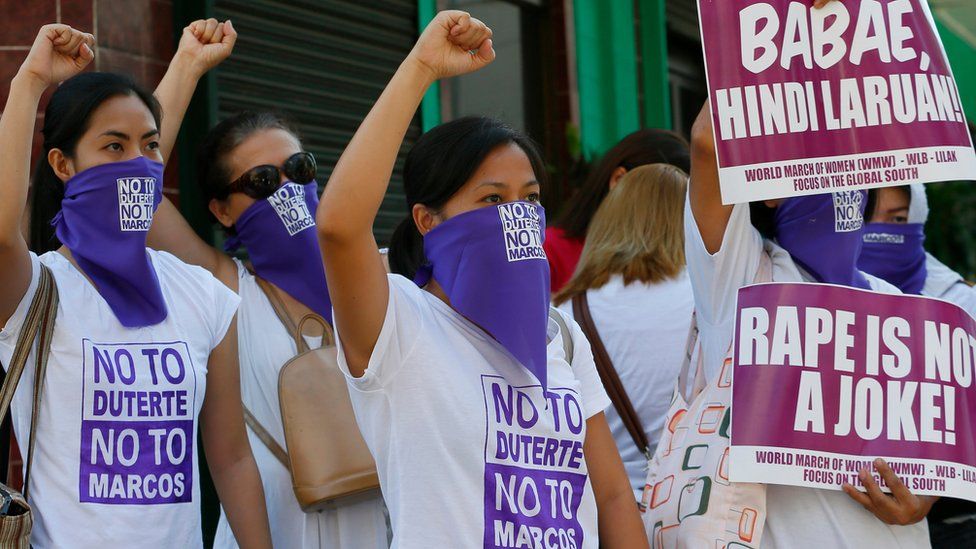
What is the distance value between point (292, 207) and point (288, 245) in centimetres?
11

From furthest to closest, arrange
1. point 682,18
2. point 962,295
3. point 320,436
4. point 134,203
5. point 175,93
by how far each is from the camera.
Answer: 1. point 682,18
2. point 962,295
3. point 175,93
4. point 320,436
5. point 134,203

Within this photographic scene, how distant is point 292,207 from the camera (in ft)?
11.1

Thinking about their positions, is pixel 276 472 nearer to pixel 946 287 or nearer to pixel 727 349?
pixel 727 349

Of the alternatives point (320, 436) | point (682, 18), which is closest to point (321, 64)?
point (320, 436)

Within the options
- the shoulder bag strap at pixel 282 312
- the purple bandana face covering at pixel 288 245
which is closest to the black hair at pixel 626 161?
the purple bandana face covering at pixel 288 245

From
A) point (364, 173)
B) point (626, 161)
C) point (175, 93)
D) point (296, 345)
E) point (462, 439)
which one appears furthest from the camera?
point (626, 161)

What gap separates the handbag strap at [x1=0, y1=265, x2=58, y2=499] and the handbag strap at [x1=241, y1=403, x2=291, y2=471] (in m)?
0.61

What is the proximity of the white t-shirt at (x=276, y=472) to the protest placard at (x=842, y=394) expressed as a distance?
38.6 inches

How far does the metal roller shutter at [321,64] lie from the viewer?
4.65 meters

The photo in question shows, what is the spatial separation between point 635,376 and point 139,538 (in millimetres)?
1510

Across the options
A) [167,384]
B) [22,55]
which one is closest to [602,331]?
[167,384]

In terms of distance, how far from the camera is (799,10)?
2768mm

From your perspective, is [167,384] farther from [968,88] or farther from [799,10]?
[968,88]

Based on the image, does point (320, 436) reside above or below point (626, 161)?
below
